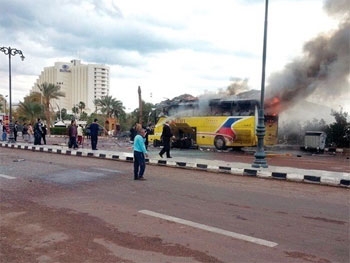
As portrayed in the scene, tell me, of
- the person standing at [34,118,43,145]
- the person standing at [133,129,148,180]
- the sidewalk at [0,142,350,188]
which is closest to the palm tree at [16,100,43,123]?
the person standing at [34,118,43,145]

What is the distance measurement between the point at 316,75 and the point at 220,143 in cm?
666

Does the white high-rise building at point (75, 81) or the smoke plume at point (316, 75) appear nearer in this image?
the smoke plume at point (316, 75)

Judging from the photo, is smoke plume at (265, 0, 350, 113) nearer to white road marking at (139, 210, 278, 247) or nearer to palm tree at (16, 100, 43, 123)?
white road marking at (139, 210, 278, 247)

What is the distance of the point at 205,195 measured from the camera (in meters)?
8.20

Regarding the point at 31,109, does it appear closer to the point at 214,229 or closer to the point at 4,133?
the point at 4,133

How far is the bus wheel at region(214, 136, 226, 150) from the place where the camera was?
72.0 feet

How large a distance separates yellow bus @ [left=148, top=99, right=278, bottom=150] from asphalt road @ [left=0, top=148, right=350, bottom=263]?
10905mm

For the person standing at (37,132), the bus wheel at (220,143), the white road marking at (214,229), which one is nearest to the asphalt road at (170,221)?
the white road marking at (214,229)

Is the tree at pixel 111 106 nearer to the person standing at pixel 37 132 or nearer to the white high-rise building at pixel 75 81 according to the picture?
the person standing at pixel 37 132

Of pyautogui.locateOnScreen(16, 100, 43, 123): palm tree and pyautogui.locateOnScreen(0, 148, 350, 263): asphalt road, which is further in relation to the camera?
pyautogui.locateOnScreen(16, 100, 43, 123): palm tree

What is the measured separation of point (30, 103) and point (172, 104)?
36392mm

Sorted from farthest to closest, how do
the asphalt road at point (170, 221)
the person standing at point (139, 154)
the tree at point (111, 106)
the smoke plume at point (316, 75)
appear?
1. the tree at point (111, 106)
2. the smoke plume at point (316, 75)
3. the person standing at point (139, 154)
4. the asphalt road at point (170, 221)

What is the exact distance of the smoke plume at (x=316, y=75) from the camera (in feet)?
67.4

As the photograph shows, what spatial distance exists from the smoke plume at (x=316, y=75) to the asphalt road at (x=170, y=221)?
12.7 meters
